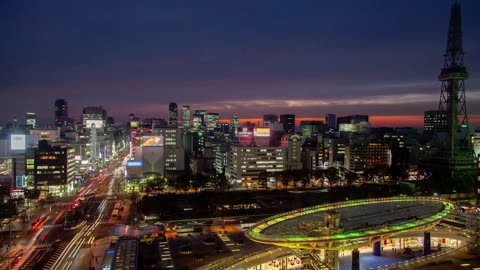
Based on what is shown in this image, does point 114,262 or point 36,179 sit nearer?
point 114,262

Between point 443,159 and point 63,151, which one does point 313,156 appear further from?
point 63,151

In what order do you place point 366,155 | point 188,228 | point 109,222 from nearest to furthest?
point 188,228, point 109,222, point 366,155

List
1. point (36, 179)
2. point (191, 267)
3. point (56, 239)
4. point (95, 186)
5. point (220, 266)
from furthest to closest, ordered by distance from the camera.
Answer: point (95, 186) < point (36, 179) < point (56, 239) < point (191, 267) < point (220, 266)

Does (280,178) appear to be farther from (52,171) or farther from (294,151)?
(52,171)

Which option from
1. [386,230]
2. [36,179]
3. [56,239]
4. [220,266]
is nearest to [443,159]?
[386,230]

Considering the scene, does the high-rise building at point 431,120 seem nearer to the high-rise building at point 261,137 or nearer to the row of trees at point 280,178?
the row of trees at point 280,178

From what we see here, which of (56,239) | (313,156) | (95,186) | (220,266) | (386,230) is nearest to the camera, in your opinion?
(386,230)

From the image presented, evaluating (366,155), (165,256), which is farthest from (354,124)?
(165,256)
